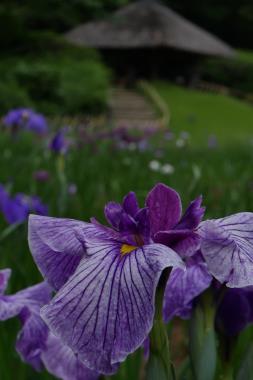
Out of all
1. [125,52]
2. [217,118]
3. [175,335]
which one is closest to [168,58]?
[125,52]

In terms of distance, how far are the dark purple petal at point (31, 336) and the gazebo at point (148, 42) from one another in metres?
23.5

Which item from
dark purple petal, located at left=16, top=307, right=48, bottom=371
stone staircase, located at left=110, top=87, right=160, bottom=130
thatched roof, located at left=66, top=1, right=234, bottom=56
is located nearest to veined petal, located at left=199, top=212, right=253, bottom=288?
dark purple petal, located at left=16, top=307, right=48, bottom=371

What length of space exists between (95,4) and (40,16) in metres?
7.39

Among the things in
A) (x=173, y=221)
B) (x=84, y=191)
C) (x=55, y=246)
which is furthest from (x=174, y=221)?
(x=84, y=191)

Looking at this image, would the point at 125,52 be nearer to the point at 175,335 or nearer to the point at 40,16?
the point at 40,16

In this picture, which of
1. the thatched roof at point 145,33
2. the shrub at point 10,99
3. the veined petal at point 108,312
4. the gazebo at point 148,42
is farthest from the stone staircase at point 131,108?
the veined petal at point 108,312

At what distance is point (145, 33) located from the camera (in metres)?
24.3

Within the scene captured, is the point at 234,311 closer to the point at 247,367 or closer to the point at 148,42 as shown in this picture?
the point at 247,367

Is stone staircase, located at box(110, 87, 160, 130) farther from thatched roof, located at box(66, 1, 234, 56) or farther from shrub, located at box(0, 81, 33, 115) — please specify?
shrub, located at box(0, 81, 33, 115)

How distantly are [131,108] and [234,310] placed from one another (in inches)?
745

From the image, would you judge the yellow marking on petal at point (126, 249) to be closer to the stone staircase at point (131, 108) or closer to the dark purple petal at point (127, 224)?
the dark purple petal at point (127, 224)

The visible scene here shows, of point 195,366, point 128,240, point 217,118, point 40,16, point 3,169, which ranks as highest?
point 128,240

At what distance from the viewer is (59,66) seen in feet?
52.2

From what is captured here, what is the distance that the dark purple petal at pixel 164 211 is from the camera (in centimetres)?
64
